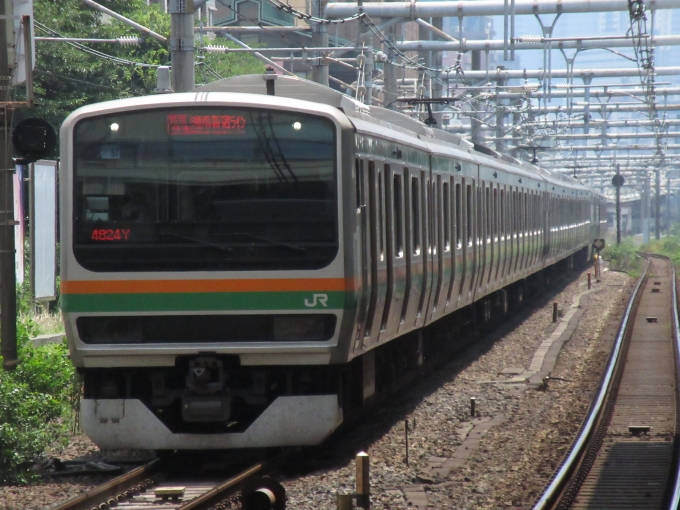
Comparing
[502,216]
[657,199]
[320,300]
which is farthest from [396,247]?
[657,199]

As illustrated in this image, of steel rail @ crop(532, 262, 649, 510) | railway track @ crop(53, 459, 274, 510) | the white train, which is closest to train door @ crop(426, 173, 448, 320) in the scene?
steel rail @ crop(532, 262, 649, 510)

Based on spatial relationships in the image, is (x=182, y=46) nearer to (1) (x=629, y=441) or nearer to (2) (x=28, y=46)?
(2) (x=28, y=46)

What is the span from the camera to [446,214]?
43.9 ft

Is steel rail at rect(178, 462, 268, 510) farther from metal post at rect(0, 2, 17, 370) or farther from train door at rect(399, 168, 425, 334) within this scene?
train door at rect(399, 168, 425, 334)

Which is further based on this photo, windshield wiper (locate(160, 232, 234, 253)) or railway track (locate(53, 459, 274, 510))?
windshield wiper (locate(160, 232, 234, 253))

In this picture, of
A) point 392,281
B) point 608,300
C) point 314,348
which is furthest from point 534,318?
point 314,348

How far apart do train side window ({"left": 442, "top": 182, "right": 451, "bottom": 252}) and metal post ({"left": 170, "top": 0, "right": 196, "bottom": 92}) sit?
10.4 feet

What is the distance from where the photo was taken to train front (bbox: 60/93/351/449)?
830cm

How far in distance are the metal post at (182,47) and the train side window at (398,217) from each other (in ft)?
7.61

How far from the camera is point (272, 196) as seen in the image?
27.3 ft

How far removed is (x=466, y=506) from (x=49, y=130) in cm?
548

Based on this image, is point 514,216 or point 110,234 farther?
point 514,216

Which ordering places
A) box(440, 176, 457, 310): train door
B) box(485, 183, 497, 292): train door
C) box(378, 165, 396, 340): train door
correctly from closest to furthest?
box(378, 165, 396, 340): train door → box(440, 176, 457, 310): train door → box(485, 183, 497, 292): train door

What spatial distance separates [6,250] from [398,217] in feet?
11.1
